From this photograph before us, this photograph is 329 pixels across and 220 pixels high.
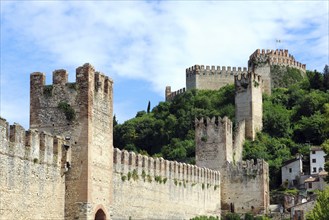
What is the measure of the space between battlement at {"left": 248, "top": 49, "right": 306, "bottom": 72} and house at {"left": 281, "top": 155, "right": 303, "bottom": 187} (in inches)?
979

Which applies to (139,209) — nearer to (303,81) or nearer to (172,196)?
(172,196)

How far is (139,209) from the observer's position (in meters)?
42.6

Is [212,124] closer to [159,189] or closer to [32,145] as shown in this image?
[159,189]

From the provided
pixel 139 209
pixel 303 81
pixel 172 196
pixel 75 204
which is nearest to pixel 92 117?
pixel 75 204

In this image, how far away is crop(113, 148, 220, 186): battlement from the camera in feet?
134

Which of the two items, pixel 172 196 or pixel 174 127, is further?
pixel 174 127

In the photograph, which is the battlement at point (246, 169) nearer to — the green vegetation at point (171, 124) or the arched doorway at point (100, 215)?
the green vegetation at point (171, 124)

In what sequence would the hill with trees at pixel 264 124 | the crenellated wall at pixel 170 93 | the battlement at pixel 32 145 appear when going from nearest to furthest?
the battlement at pixel 32 145, the hill with trees at pixel 264 124, the crenellated wall at pixel 170 93

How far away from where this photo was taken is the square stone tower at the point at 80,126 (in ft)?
108

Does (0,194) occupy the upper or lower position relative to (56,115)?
lower

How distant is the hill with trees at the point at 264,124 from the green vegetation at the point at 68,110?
38860 millimetres

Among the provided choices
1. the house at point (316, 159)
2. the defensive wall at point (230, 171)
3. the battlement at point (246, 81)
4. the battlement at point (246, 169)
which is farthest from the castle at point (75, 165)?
the battlement at point (246, 81)

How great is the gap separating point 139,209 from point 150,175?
2.88 meters

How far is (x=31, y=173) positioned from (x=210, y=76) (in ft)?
223
